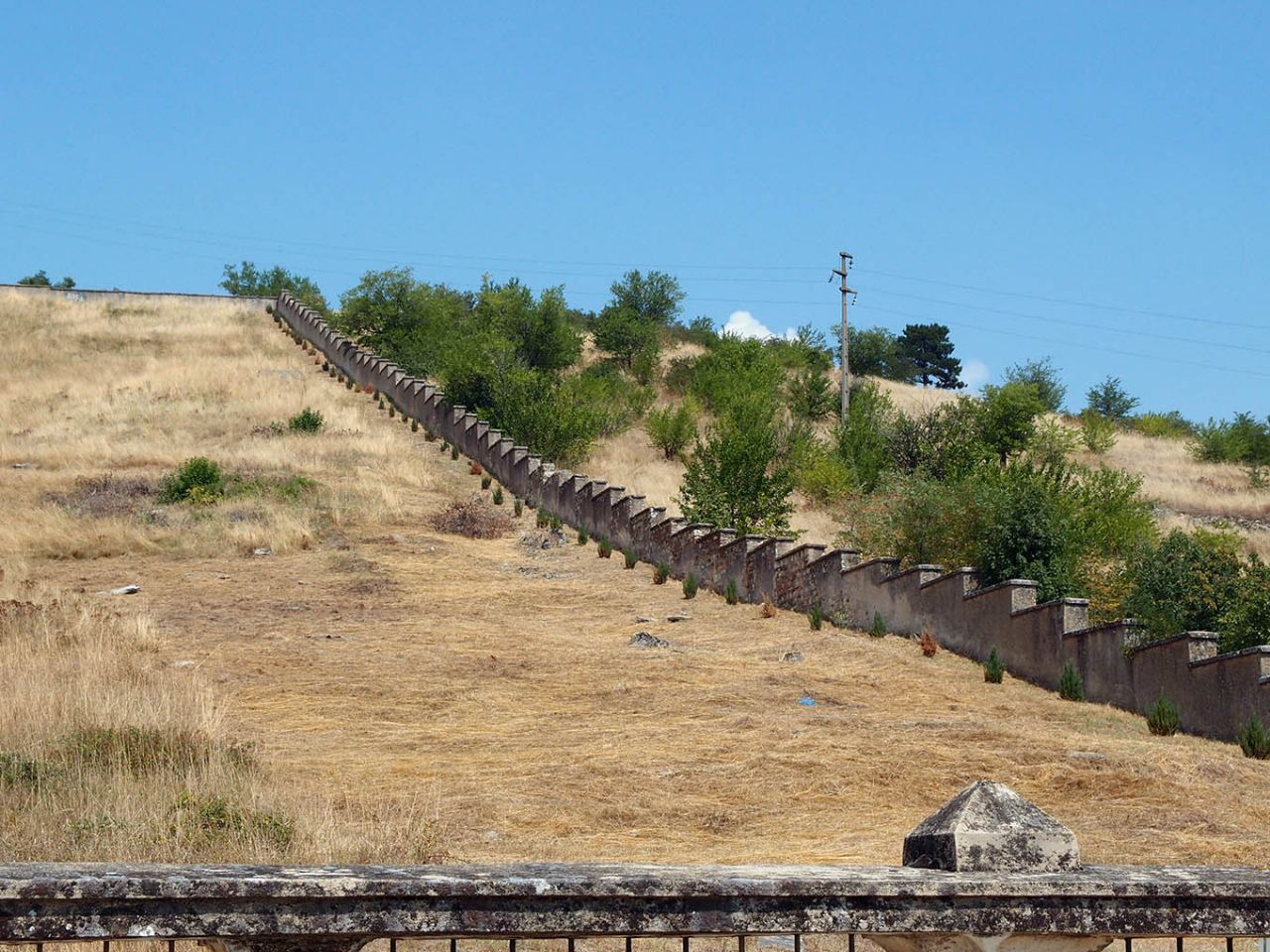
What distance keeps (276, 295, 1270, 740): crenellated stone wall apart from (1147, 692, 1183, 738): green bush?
61cm

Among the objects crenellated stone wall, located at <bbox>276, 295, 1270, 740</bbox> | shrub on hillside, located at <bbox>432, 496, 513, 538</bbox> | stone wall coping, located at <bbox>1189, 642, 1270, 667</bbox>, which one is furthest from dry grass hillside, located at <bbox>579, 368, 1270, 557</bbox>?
stone wall coping, located at <bbox>1189, 642, 1270, 667</bbox>

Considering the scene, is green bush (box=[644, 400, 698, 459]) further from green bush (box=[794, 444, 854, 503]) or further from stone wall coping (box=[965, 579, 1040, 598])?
A: stone wall coping (box=[965, 579, 1040, 598])

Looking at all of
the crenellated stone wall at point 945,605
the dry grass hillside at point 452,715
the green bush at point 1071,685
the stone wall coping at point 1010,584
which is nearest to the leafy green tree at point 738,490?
the crenellated stone wall at point 945,605

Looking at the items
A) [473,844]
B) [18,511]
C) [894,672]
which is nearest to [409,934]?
[473,844]

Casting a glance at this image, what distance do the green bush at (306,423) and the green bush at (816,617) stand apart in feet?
76.5

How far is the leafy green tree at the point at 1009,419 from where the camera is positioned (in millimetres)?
49688

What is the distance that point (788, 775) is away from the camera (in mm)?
15531

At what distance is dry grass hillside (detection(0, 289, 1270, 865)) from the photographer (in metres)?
12.3

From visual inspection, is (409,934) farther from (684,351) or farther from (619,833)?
(684,351)

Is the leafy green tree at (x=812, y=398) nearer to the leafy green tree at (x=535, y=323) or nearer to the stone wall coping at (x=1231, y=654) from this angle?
the leafy green tree at (x=535, y=323)

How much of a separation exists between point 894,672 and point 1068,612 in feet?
9.25

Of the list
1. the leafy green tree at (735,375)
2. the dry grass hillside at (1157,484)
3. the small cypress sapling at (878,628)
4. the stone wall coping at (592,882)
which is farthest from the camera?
the leafy green tree at (735,375)

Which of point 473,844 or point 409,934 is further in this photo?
point 473,844

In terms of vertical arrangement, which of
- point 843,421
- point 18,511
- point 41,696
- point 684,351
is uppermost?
point 684,351
